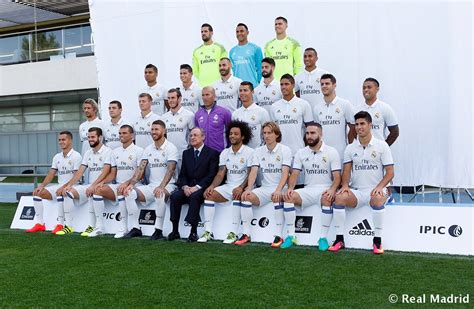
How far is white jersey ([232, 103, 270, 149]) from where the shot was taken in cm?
722

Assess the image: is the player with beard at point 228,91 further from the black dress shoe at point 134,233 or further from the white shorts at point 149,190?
the black dress shoe at point 134,233

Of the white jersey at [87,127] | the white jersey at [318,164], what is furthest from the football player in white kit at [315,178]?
the white jersey at [87,127]

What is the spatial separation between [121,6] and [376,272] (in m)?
7.23

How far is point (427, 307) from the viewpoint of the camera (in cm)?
384

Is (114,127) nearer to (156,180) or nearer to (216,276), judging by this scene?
(156,180)

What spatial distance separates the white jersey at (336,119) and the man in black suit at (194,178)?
1436 mm

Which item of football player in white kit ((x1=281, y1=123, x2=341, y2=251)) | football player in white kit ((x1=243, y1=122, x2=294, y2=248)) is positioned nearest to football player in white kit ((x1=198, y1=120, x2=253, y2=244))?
football player in white kit ((x1=243, y1=122, x2=294, y2=248))

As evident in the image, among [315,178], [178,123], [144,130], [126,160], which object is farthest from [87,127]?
[315,178]

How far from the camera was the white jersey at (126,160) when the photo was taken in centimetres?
769

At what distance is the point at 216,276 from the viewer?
492 centimetres

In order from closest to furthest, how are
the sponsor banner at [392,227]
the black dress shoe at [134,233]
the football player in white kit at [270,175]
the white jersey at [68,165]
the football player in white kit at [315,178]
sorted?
the sponsor banner at [392,227]
the football player in white kit at [315,178]
the football player in white kit at [270,175]
the black dress shoe at [134,233]
the white jersey at [68,165]

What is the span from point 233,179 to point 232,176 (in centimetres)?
4

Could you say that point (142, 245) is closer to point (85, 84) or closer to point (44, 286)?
point (44, 286)

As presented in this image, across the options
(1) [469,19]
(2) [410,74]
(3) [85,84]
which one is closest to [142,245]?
(2) [410,74]
